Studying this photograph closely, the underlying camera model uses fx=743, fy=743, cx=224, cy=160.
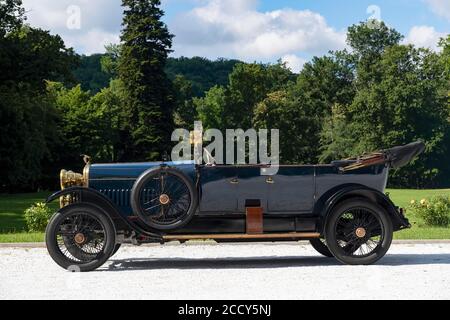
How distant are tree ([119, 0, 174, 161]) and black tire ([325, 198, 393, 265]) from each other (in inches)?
2032

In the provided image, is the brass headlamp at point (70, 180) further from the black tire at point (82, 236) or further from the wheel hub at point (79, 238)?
the wheel hub at point (79, 238)

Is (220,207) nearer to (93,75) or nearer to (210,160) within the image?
(210,160)

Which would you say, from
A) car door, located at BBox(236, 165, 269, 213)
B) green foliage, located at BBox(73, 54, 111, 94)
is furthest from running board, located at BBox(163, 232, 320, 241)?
green foliage, located at BBox(73, 54, 111, 94)

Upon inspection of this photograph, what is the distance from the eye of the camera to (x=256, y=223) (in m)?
10.8

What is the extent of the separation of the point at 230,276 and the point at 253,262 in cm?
179

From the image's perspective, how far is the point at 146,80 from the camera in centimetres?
6619

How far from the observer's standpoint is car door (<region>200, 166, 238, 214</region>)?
10766mm

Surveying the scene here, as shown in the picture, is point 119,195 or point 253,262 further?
point 253,262

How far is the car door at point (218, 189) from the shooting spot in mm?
10766

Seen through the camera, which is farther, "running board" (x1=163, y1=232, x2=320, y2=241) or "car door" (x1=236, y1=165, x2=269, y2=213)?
"car door" (x1=236, y1=165, x2=269, y2=213)

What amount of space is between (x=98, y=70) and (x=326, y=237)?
101 m

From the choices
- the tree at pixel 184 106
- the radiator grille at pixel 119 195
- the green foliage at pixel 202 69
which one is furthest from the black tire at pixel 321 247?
the green foliage at pixel 202 69

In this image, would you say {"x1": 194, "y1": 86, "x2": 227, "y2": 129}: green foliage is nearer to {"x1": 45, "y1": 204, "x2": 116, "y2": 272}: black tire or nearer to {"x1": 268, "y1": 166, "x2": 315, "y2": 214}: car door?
{"x1": 268, "y1": 166, "x2": 315, "y2": 214}: car door

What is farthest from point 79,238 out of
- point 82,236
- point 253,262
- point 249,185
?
point 253,262
